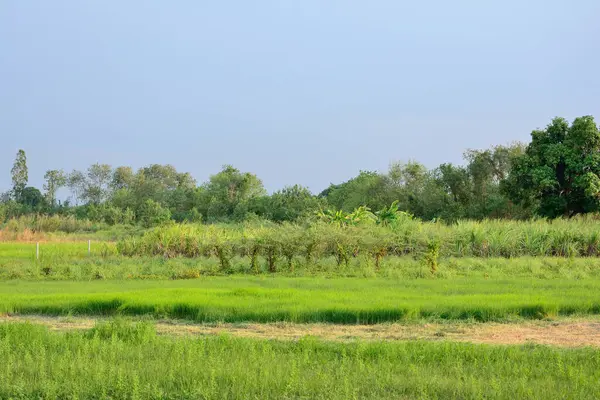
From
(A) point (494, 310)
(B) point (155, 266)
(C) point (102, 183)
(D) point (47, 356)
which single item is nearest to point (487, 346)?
(A) point (494, 310)

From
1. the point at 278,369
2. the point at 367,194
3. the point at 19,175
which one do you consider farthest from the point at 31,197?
the point at 278,369

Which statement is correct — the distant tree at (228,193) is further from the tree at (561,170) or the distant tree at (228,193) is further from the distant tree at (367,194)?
the tree at (561,170)

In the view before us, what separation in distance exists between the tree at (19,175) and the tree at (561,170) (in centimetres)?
4709

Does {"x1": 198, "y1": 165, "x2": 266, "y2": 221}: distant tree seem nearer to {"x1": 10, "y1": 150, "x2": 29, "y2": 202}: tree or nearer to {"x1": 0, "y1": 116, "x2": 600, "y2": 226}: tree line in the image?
{"x1": 0, "y1": 116, "x2": 600, "y2": 226}: tree line

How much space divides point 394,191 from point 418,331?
36706 millimetres

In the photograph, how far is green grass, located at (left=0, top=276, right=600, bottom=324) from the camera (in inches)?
458

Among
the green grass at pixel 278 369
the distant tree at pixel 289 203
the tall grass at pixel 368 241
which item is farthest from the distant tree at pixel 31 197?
the green grass at pixel 278 369

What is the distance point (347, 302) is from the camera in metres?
12.6

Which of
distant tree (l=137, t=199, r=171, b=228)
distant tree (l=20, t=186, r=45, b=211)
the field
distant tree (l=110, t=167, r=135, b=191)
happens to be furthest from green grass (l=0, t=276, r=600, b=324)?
distant tree (l=110, t=167, r=135, b=191)

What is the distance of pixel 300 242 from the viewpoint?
2181 centimetres

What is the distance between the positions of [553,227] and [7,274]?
72.3ft

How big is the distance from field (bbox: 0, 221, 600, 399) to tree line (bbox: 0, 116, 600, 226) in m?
8.22

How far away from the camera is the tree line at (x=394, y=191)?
3372 centimetres

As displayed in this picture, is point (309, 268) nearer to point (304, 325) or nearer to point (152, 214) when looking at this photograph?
point (304, 325)
